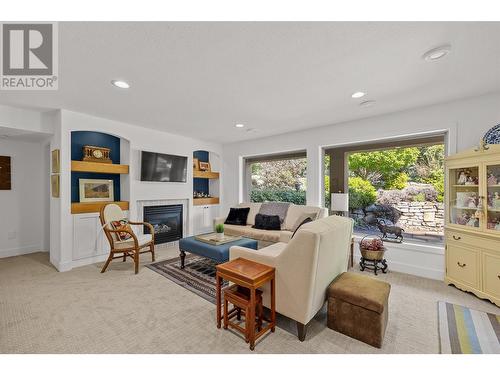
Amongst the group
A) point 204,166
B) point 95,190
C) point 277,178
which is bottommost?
point 95,190

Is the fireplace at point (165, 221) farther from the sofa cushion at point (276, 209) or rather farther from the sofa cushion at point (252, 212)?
the sofa cushion at point (276, 209)

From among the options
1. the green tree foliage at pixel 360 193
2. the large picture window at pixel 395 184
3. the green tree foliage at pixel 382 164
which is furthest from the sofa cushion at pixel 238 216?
the green tree foliage at pixel 382 164

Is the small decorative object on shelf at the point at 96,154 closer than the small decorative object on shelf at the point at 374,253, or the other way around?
Result: the small decorative object on shelf at the point at 374,253

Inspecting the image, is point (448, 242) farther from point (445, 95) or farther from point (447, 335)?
point (445, 95)

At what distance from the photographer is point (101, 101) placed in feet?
9.85

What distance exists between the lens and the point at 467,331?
194cm

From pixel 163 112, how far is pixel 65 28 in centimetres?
183

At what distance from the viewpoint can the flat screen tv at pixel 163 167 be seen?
14.4ft

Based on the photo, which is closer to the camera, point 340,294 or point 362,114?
point 340,294

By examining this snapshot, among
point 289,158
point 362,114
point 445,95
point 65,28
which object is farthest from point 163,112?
point 445,95

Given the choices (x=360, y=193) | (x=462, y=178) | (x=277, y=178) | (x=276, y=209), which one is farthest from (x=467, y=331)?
(x=277, y=178)

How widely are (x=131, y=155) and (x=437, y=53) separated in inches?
178

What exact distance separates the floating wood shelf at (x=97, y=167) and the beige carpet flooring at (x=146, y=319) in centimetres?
164

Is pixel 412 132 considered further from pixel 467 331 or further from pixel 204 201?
pixel 204 201
